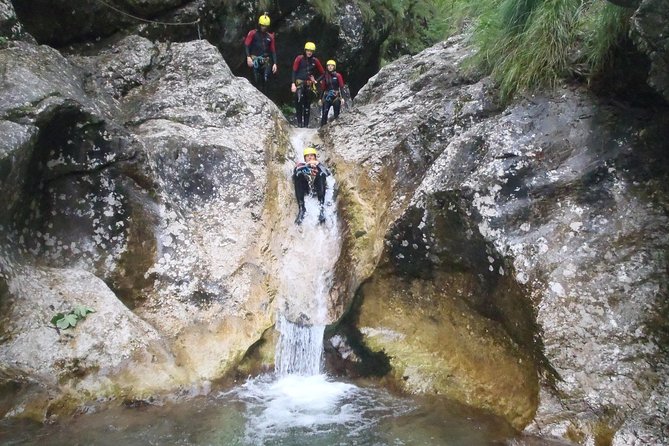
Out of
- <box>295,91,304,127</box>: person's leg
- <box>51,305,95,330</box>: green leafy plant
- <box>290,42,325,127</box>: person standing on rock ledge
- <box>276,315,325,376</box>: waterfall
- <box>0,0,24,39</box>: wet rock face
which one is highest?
<box>290,42,325,127</box>: person standing on rock ledge

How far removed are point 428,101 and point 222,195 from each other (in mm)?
3473

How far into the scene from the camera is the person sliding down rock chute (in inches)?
344

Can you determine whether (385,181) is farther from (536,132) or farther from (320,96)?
(320,96)

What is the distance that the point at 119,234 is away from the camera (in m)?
7.11

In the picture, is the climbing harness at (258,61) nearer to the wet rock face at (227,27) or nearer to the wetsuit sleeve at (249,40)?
the wetsuit sleeve at (249,40)

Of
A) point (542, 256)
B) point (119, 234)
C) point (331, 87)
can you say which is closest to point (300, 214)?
point (119, 234)

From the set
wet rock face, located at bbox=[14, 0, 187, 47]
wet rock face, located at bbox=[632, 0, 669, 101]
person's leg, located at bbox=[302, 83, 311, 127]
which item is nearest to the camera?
wet rock face, located at bbox=[632, 0, 669, 101]

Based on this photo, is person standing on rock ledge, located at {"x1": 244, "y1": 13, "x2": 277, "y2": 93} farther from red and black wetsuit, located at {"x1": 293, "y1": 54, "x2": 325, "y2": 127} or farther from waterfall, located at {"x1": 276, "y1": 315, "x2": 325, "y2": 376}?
waterfall, located at {"x1": 276, "y1": 315, "x2": 325, "y2": 376}

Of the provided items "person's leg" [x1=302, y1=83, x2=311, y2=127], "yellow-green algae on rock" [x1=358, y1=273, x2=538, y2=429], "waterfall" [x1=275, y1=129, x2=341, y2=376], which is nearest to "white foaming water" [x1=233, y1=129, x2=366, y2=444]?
"waterfall" [x1=275, y1=129, x2=341, y2=376]

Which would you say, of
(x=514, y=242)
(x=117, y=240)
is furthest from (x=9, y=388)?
(x=514, y=242)

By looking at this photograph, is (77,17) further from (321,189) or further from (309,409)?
(309,409)

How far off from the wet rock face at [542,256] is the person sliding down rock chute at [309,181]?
34.8 inches

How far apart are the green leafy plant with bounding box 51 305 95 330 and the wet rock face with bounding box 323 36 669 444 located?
3.15 metres

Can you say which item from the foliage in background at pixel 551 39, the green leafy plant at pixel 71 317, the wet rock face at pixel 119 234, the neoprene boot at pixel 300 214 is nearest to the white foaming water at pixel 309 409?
the wet rock face at pixel 119 234
